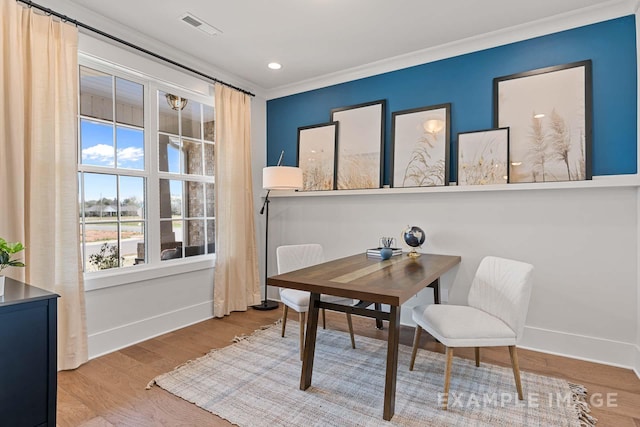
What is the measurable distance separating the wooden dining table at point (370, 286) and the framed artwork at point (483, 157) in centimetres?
81

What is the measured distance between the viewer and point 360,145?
365 centimetres

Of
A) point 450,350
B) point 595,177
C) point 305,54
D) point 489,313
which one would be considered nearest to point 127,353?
point 450,350

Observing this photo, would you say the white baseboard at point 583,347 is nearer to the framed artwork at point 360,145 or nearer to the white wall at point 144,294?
the framed artwork at point 360,145

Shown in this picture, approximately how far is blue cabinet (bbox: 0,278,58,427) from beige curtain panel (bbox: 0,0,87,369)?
825 mm

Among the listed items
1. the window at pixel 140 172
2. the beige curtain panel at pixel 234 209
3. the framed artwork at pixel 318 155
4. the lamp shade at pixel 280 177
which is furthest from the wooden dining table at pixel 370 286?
the window at pixel 140 172

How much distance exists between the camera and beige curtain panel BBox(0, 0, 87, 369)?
7.02 feet

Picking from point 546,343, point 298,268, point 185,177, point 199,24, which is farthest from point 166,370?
point 546,343

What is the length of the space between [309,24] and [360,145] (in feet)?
4.27

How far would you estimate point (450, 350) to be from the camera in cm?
199

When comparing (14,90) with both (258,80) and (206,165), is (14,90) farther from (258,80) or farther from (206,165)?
(258,80)

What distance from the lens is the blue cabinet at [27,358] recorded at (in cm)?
141

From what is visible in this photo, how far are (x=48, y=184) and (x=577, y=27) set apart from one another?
4.09 m

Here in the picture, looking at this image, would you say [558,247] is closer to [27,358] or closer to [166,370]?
[166,370]

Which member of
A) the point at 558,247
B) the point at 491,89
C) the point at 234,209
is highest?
the point at 491,89
